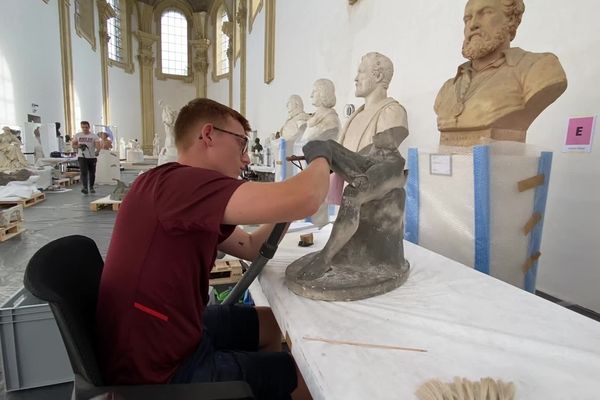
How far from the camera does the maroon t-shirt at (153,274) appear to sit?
86 centimetres

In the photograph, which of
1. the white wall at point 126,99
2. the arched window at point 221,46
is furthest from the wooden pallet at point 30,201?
the arched window at point 221,46

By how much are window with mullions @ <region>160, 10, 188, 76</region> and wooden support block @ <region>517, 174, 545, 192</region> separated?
766 inches

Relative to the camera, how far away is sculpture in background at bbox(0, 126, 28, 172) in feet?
19.3

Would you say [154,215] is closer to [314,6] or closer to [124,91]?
[314,6]

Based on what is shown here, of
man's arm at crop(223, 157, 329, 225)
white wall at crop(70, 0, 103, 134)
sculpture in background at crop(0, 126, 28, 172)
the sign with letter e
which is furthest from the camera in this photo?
white wall at crop(70, 0, 103, 134)

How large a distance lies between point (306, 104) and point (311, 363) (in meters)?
6.26

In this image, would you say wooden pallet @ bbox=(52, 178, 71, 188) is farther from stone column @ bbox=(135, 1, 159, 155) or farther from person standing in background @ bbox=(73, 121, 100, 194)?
stone column @ bbox=(135, 1, 159, 155)

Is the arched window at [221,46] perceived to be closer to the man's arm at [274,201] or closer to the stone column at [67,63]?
the stone column at [67,63]

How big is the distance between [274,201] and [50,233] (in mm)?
4080

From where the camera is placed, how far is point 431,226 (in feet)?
6.84

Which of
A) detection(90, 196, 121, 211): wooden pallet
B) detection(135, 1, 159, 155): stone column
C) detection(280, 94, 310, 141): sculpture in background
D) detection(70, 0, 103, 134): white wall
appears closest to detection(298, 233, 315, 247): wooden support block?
detection(280, 94, 310, 141): sculpture in background

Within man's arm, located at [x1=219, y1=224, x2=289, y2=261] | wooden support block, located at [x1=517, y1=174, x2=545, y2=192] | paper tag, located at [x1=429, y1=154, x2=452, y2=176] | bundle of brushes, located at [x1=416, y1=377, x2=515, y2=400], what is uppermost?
paper tag, located at [x1=429, y1=154, x2=452, y2=176]

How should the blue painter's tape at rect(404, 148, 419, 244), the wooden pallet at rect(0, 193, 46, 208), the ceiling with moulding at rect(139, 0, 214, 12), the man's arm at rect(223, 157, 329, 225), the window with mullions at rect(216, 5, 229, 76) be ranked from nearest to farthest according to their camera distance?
the man's arm at rect(223, 157, 329, 225) < the blue painter's tape at rect(404, 148, 419, 244) < the wooden pallet at rect(0, 193, 46, 208) < the window with mullions at rect(216, 5, 229, 76) < the ceiling with moulding at rect(139, 0, 214, 12)

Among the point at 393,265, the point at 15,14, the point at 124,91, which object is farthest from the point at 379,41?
the point at 124,91
